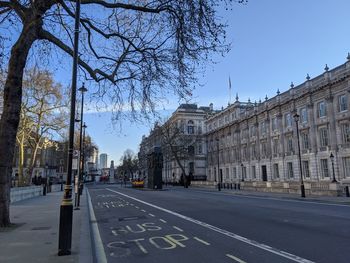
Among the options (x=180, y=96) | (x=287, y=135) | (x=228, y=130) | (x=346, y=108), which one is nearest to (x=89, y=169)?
(x=228, y=130)

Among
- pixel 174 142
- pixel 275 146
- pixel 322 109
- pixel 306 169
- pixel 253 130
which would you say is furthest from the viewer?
pixel 174 142

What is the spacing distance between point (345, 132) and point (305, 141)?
31.0 feet

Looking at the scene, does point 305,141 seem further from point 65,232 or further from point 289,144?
point 65,232

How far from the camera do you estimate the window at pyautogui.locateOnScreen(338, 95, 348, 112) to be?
46622mm

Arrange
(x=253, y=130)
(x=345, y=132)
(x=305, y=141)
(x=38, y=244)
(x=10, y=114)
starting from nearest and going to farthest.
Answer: (x=38, y=244), (x=10, y=114), (x=345, y=132), (x=305, y=141), (x=253, y=130)

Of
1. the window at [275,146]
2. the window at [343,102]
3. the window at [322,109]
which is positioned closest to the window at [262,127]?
the window at [275,146]

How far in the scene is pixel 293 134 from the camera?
192ft

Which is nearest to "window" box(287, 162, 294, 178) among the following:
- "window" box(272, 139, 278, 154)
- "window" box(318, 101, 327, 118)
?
"window" box(272, 139, 278, 154)

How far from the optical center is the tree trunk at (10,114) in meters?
12.4

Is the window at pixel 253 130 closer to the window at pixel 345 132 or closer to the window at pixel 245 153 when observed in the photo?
the window at pixel 245 153

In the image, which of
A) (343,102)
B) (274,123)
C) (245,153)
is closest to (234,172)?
(245,153)

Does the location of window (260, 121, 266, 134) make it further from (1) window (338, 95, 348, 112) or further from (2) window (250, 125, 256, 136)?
(1) window (338, 95, 348, 112)

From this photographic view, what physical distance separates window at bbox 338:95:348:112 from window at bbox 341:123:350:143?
225 centimetres

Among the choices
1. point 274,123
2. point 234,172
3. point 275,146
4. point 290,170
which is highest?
point 274,123
